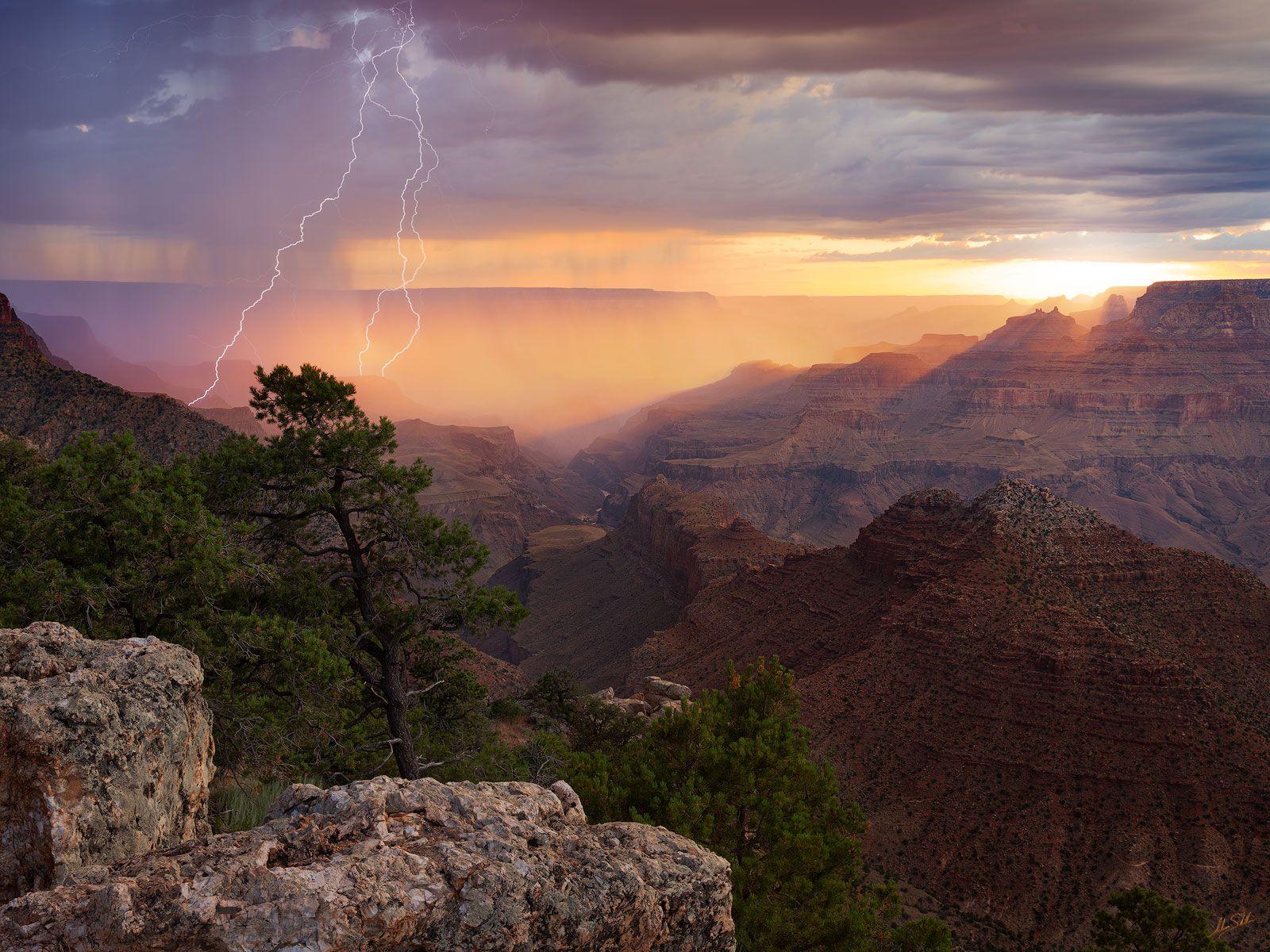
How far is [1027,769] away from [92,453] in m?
41.8

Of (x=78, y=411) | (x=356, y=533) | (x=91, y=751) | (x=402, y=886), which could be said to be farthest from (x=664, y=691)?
(x=78, y=411)

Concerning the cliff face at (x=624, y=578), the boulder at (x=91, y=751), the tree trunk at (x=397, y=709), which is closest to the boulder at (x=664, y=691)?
the cliff face at (x=624, y=578)

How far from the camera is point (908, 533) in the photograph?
57.8 m

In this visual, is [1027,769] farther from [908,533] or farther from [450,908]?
[450,908]

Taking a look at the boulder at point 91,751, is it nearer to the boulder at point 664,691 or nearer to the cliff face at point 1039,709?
the cliff face at point 1039,709

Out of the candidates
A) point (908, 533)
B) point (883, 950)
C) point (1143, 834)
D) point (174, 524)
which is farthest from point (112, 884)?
point (908, 533)

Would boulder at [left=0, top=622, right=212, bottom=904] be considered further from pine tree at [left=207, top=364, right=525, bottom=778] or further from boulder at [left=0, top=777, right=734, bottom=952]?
pine tree at [left=207, top=364, right=525, bottom=778]

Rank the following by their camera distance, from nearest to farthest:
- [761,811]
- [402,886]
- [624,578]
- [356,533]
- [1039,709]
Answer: [402,886]
[761,811]
[356,533]
[1039,709]
[624,578]

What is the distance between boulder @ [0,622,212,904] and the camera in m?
7.14

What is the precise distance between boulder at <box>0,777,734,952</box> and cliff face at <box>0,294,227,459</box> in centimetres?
5890

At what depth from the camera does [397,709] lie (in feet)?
58.9

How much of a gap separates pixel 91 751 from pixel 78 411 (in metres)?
67.1

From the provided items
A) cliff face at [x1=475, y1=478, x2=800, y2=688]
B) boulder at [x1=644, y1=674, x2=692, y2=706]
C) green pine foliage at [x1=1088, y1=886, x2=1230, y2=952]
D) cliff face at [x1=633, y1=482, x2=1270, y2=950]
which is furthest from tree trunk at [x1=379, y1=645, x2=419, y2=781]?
cliff face at [x1=475, y1=478, x2=800, y2=688]

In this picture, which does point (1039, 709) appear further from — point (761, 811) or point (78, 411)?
point (78, 411)
